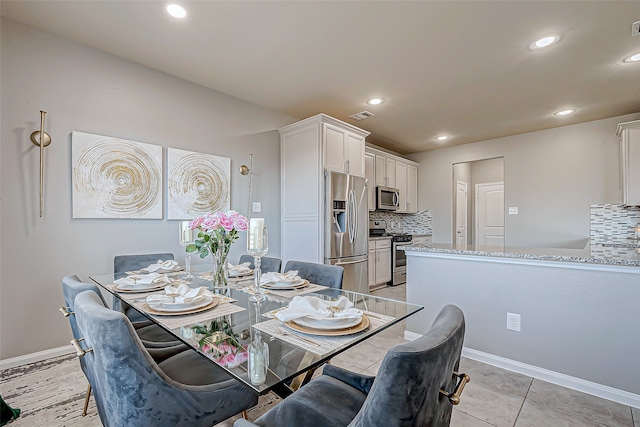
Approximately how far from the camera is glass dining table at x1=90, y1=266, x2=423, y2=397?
2.78ft

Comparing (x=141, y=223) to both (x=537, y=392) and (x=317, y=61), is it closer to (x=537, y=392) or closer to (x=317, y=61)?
(x=317, y=61)

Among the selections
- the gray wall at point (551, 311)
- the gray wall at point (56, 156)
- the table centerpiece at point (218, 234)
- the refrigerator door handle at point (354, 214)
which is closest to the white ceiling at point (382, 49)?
the gray wall at point (56, 156)

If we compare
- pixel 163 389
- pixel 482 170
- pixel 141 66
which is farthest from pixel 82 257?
pixel 482 170

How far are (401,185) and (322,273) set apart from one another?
4094 mm

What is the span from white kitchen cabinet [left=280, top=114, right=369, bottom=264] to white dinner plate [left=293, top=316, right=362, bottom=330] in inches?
95.8

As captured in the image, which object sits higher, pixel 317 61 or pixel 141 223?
pixel 317 61

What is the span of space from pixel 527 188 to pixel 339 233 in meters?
3.39

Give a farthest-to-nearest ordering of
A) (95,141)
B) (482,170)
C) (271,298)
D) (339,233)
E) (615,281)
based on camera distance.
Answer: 1. (482,170)
2. (339,233)
3. (95,141)
4. (615,281)
5. (271,298)

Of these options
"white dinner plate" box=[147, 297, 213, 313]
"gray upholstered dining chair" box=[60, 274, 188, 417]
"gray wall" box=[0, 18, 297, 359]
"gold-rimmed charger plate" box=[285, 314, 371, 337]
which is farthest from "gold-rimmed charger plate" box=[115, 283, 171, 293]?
"gray wall" box=[0, 18, 297, 359]

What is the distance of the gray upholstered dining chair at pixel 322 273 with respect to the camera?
192cm

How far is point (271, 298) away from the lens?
153 centimetres

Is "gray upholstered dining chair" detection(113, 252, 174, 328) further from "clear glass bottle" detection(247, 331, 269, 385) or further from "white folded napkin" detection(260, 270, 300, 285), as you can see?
"clear glass bottle" detection(247, 331, 269, 385)

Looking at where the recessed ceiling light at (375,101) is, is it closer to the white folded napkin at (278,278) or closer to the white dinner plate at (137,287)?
the white folded napkin at (278,278)

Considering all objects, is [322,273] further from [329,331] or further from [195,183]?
[195,183]
